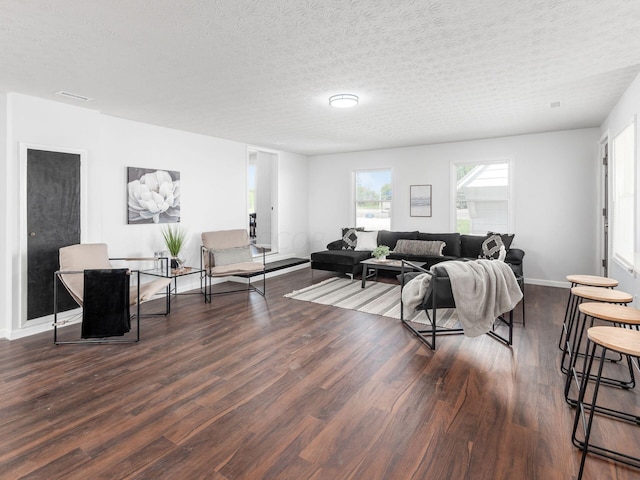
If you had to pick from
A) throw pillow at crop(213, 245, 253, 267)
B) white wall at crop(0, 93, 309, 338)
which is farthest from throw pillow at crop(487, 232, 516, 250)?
white wall at crop(0, 93, 309, 338)

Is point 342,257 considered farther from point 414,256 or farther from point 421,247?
point 421,247

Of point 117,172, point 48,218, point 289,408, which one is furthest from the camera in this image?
point 117,172

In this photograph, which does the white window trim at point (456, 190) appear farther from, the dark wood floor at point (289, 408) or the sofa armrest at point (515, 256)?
the dark wood floor at point (289, 408)

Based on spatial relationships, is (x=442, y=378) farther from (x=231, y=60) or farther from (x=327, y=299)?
(x=231, y=60)

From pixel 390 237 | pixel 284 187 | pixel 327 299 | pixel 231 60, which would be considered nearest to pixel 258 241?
pixel 284 187

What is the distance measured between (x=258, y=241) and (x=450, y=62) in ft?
22.3

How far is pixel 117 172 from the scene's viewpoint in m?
4.78

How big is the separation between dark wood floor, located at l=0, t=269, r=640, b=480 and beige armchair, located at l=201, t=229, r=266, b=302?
57.7 inches

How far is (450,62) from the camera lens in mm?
3010

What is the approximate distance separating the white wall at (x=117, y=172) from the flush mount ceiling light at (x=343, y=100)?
2.86m

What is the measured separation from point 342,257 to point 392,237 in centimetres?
129

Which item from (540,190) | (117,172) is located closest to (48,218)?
(117,172)

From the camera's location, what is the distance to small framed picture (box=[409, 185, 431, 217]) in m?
7.01

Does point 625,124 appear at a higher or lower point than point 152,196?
higher
